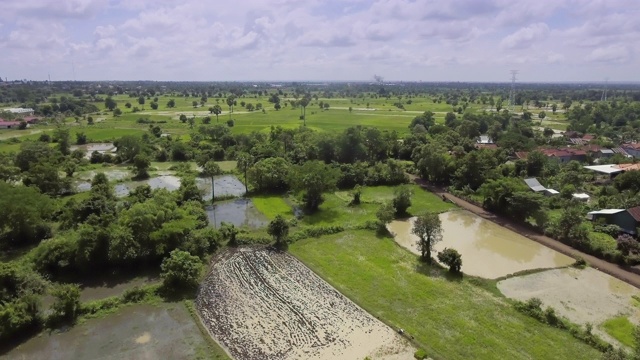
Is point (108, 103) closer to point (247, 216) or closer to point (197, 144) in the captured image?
point (197, 144)

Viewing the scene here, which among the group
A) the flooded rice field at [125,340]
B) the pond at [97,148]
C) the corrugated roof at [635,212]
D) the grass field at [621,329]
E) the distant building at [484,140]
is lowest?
the flooded rice field at [125,340]

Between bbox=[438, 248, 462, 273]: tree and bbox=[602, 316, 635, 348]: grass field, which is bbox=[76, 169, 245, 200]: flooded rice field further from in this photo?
bbox=[602, 316, 635, 348]: grass field

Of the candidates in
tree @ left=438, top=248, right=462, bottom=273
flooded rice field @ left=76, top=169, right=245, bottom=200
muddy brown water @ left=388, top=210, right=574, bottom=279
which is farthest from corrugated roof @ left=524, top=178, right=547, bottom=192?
flooded rice field @ left=76, top=169, right=245, bottom=200

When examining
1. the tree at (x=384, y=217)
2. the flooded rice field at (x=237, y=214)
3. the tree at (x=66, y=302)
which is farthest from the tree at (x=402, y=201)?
the tree at (x=66, y=302)

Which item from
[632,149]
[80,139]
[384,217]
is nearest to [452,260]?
[384,217]

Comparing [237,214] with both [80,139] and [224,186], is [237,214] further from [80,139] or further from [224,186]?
[80,139]

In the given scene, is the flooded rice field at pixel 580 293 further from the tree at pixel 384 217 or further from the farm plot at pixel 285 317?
the tree at pixel 384 217
